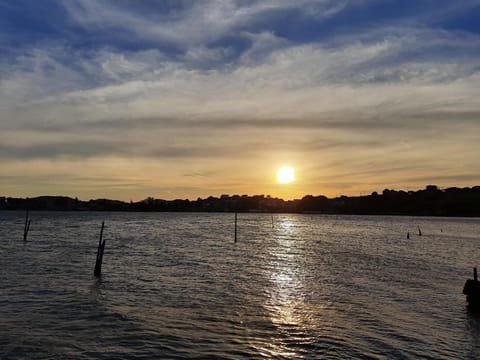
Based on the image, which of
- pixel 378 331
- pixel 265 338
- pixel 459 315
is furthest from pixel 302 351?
pixel 459 315

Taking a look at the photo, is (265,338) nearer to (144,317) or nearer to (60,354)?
(144,317)

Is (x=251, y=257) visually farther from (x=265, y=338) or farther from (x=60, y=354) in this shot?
(x=60, y=354)

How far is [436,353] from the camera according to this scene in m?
18.4

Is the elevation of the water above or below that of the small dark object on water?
below

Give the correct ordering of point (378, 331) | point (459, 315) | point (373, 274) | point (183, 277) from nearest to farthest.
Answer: point (378, 331) → point (459, 315) → point (183, 277) → point (373, 274)

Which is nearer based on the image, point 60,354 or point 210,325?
point 60,354

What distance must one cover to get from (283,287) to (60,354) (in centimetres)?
1949

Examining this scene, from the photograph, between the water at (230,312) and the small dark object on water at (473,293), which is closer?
the water at (230,312)

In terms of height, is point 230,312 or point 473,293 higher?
point 473,293

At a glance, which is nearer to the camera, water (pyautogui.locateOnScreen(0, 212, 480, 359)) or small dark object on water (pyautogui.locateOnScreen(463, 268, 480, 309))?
water (pyautogui.locateOnScreen(0, 212, 480, 359))

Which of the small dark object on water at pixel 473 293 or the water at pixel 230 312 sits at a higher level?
the small dark object on water at pixel 473 293

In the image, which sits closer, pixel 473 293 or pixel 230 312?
pixel 230 312

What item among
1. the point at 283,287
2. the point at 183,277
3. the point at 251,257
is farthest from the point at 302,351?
the point at 251,257

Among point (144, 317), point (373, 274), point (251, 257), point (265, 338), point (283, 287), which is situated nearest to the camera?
point (265, 338)
